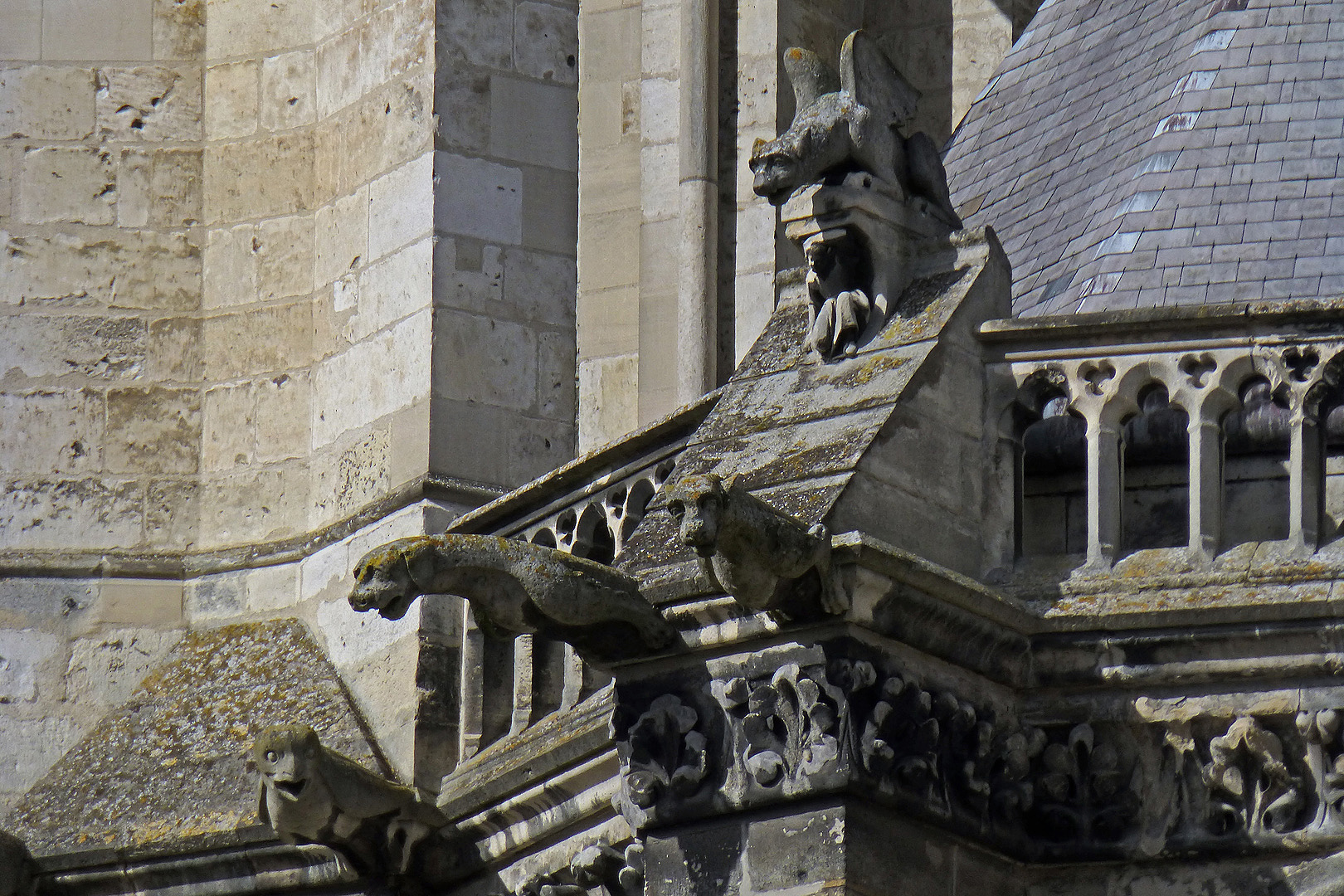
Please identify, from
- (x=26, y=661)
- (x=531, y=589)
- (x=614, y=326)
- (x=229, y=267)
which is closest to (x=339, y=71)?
(x=229, y=267)

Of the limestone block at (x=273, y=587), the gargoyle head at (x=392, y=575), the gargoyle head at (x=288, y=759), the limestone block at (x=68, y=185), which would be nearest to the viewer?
the gargoyle head at (x=392, y=575)

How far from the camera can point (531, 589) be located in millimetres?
6906

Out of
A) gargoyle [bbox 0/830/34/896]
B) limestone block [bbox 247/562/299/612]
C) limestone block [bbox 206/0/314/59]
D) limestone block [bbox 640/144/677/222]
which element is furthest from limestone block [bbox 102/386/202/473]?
gargoyle [bbox 0/830/34/896]

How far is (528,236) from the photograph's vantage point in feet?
33.4

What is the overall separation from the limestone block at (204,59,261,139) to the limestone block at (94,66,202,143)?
0.04 metres

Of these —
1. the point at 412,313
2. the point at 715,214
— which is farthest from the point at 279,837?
the point at 715,214

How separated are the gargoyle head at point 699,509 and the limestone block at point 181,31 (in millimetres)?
4926

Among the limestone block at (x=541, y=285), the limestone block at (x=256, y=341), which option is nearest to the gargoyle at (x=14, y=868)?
the limestone block at (x=256, y=341)

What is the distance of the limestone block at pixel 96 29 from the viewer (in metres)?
10.9

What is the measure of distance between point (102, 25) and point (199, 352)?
1.15 meters

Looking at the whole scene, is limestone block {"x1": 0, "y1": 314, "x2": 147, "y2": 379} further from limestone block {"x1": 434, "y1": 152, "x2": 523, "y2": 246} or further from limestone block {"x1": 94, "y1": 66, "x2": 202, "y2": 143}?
limestone block {"x1": 434, "y1": 152, "x2": 523, "y2": 246}

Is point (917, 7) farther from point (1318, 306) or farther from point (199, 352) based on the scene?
point (1318, 306)

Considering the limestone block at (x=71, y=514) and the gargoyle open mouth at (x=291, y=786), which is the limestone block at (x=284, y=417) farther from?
the gargoyle open mouth at (x=291, y=786)

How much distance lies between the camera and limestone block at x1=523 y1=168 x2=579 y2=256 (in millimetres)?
10227
